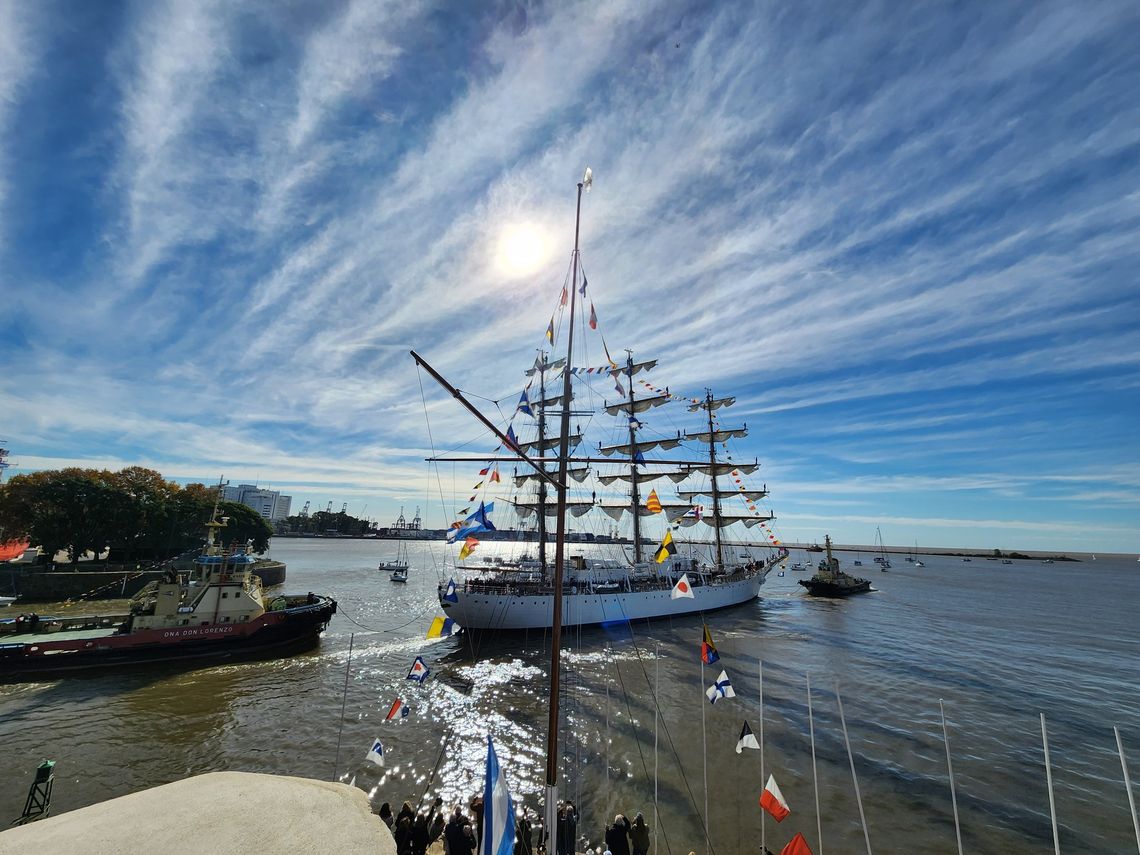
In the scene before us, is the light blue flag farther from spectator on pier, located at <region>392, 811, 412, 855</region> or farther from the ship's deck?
the ship's deck

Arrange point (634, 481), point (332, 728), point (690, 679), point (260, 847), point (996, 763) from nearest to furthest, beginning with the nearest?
point (260, 847) → point (996, 763) → point (332, 728) → point (690, 679) → point (634, 481)

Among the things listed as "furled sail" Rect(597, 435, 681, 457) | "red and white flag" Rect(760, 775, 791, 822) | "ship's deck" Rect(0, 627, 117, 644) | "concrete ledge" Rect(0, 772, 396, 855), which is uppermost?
"furled sail" Rect(597, 435, 681, 457)

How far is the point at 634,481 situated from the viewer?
1923 inches

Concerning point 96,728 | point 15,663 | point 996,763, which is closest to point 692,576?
point 996,763

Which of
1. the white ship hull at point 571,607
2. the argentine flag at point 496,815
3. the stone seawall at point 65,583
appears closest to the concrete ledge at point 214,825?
the argentine flag at point 496,815

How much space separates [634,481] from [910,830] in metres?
37.4

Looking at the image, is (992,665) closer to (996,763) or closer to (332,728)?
(996,763)

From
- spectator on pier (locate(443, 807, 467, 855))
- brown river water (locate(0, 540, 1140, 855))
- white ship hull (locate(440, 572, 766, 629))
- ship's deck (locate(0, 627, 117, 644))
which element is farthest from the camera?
white ship hull (locate(440, 572, 766, 629))

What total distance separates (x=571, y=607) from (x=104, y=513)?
5322 centimetres

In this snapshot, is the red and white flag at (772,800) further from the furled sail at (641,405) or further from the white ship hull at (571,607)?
the furled sail at (641,405)

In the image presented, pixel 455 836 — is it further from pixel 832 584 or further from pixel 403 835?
pixel 832 584

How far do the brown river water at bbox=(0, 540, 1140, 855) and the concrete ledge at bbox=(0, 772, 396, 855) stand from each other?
5.22 meters

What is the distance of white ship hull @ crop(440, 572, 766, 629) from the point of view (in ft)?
105

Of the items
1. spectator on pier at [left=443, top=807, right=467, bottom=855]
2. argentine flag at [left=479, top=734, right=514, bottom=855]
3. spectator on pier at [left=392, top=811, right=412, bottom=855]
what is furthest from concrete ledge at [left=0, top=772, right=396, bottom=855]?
argentine flag at [left=479, top=734, right=514, bottom=855]
